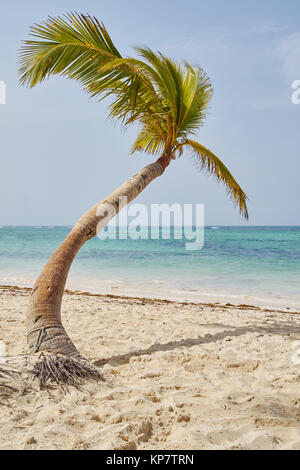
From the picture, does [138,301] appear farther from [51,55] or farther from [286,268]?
[286,268]

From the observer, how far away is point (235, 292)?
1117cm

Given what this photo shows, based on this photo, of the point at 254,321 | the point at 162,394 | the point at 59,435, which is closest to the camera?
the point at 59,435

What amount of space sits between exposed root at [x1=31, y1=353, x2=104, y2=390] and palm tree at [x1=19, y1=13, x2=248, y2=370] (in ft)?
0.52

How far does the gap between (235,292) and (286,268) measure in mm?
7696

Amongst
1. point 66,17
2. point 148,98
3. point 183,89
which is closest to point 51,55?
point 66,17

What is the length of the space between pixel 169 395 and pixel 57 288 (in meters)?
1.76

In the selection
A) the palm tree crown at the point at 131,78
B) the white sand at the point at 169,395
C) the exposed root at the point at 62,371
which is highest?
the palm tree crown at the point at 131,78

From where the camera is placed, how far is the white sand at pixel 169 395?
2244mm

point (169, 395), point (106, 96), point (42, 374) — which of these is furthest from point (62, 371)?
point (106, 96)

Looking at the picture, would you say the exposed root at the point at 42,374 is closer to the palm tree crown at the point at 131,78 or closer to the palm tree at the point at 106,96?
the palm tree at the point at 106,96

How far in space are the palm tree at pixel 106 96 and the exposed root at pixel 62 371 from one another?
0.52 ft

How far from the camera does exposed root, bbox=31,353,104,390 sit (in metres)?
3.03

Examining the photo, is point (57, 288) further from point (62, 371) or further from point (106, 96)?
point (106, 96)

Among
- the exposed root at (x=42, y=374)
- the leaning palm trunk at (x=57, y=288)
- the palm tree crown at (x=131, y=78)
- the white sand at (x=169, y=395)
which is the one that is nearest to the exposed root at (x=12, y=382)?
the exposed root at (x=42, y=374)
